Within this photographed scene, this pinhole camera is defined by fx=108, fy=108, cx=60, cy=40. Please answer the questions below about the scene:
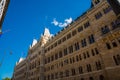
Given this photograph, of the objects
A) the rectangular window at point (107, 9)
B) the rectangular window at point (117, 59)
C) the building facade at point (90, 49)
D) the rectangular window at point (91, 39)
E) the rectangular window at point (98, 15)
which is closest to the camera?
the rectangular window at point (117, 59)

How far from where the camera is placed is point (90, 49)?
82.5 feet

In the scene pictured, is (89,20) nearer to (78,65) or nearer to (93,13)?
(93,13)

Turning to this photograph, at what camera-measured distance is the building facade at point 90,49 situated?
20.4m

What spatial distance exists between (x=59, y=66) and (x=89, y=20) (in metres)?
16.9

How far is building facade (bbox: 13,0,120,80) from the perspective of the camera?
20.4m

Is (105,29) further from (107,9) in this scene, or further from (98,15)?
(107,9)

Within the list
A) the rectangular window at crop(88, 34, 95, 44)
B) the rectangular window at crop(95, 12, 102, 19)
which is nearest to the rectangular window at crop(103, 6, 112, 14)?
the rectangular window at crop(95, 12, 102, 19)

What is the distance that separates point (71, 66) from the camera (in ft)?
96.0

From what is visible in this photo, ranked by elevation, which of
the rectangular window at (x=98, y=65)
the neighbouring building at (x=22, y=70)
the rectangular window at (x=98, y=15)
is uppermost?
the rectangular window at (x=98, y=15)

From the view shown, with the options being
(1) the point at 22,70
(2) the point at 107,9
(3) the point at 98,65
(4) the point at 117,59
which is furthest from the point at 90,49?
(1) the point at 22,70

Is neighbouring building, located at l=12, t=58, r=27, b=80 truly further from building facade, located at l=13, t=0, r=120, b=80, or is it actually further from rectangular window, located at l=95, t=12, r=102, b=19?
rectangular window, located at l=95, t=12, r=102, b=19

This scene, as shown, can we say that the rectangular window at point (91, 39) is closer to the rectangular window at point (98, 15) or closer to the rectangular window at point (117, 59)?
the rectangular window at point (98, 15)

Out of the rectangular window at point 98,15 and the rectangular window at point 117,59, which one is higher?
the rectangular window at point 98,15

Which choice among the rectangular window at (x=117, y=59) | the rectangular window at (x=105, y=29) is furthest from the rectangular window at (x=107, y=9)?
the rectangular window at (x=117, y=59)
